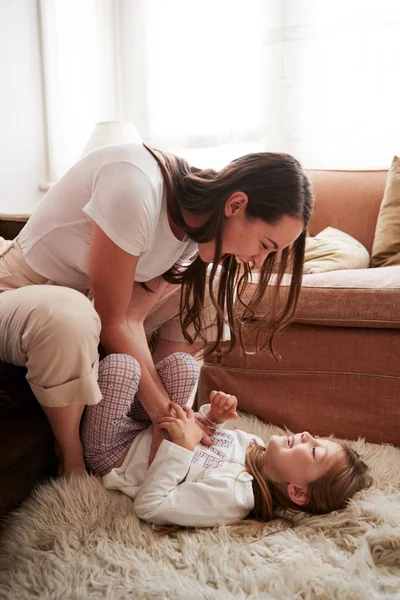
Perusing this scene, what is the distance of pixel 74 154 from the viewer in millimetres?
3586

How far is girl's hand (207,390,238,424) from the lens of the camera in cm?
152

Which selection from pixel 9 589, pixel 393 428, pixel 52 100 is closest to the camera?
pixel 9 589

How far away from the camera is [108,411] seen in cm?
136

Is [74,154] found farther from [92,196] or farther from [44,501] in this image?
[44,501]

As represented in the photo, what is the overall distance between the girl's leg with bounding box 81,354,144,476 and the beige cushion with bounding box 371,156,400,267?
1322 mm

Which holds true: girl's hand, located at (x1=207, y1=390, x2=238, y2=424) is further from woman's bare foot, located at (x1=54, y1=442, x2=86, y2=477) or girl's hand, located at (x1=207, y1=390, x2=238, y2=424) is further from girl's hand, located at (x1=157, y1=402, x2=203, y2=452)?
woman's bare foot, located at (x1=54, y1=442, x2=86, y2=477)

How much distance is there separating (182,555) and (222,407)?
42 cm

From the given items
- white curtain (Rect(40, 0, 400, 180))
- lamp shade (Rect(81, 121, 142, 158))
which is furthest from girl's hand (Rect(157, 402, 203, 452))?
white curtain (Rect(40, 0, 400, 180))

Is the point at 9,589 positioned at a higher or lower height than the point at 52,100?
lower

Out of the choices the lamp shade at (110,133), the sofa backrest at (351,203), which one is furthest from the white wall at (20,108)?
the sofa backrest at (351,203)

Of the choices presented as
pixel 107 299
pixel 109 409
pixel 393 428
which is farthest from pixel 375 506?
pixel 107 299

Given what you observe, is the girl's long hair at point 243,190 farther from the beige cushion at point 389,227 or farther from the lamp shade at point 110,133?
the lamp shade at point 110,133

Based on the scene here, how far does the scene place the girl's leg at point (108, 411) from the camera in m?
1.35

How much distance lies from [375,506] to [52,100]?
9.30 ft
